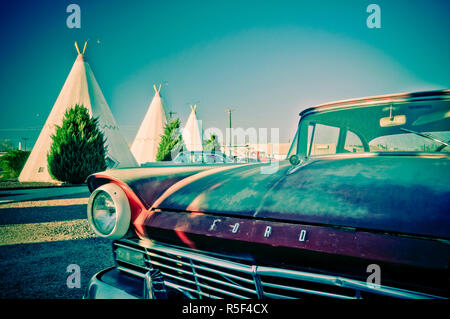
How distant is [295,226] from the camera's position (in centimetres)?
95

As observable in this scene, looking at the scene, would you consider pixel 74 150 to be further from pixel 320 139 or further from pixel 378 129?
pixel 378 129

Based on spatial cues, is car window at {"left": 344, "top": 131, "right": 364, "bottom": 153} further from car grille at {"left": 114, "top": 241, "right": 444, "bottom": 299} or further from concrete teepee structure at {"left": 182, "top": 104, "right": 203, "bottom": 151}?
concrete teepee structure at {"left": 182, "top": 104, "right": 203, "bottom": 151}

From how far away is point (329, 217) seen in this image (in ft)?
3.02

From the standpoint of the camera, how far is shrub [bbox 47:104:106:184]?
12.2 m

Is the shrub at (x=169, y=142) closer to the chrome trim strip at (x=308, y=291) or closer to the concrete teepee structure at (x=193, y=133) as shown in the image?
the concrete teepee structure at (x=193, y=133)

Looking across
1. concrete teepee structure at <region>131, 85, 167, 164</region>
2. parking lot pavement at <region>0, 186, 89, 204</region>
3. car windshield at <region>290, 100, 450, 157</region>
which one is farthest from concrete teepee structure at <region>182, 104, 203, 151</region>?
car windshield at <region>290, 100, 450, 157</region>

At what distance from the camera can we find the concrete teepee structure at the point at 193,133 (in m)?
36.2

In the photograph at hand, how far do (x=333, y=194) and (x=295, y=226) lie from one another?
0.71 feet

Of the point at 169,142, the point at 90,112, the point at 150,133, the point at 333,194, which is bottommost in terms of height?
the point at 333,194

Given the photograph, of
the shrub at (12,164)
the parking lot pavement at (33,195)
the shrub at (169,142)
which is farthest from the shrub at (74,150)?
the shrub at (169,142)

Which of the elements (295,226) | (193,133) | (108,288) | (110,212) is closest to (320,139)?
(295,226)

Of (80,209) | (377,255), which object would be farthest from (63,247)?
(377,255)
